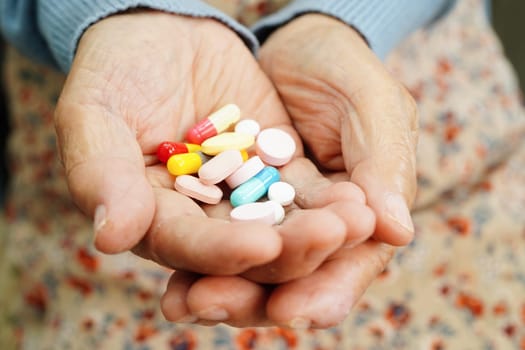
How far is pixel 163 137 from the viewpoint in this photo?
0.99 meters

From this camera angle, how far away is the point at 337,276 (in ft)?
2.51

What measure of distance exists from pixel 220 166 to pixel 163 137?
127 millimetres

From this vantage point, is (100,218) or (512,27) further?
(512,27)

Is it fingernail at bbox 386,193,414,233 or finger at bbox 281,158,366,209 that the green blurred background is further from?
fingernail at bbox 386,193,414,233

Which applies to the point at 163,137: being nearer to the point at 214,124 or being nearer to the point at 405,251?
the point at 214,124

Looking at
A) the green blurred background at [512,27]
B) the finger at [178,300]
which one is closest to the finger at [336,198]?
the finger at [178,300]

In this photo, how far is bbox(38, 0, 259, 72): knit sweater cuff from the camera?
106 cm

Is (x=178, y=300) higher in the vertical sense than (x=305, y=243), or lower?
lower

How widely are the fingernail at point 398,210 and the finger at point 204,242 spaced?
0.59 feet

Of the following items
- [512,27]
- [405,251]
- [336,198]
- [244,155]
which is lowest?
[405,251]

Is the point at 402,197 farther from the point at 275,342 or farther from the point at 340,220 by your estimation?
the point at 275,342

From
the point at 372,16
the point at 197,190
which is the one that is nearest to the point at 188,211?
the point at 197,190

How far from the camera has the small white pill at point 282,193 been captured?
885 mm

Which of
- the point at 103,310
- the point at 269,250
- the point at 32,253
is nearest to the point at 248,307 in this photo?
the point at 269,250
